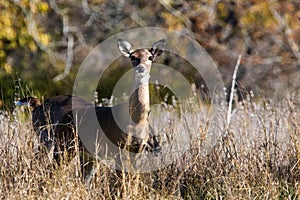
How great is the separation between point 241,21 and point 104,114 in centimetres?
637

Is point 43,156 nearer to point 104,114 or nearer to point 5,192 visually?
point 5,192

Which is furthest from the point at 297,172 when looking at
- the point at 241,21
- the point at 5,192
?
the point at 241,21

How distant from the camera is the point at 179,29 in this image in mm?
12445

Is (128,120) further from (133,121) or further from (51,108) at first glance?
(51,108)

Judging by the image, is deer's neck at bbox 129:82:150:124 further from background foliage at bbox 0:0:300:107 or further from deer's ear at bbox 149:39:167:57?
background foliage at bbox 0:0:300:107

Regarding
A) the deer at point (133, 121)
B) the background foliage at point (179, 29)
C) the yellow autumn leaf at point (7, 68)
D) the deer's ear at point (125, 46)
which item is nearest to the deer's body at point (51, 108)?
the deer at point (133, 121)

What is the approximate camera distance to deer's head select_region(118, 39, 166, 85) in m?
6.26

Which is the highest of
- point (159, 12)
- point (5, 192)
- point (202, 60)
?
point (159, 12)

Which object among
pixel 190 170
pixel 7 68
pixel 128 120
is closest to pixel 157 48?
pixel 128 120

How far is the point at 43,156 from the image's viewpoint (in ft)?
19.2

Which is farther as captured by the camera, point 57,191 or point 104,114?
point 104,114

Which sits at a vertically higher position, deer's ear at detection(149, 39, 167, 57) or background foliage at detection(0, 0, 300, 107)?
background foliage at detection(0, 0, 300, 107)

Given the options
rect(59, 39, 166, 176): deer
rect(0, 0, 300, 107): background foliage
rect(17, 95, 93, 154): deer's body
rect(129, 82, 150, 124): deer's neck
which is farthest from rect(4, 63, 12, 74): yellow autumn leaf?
rect(129, 82, 150, 124): deer's neck

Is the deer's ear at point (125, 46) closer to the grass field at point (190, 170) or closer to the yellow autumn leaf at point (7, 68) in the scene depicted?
the grass field at point (190, 170)
